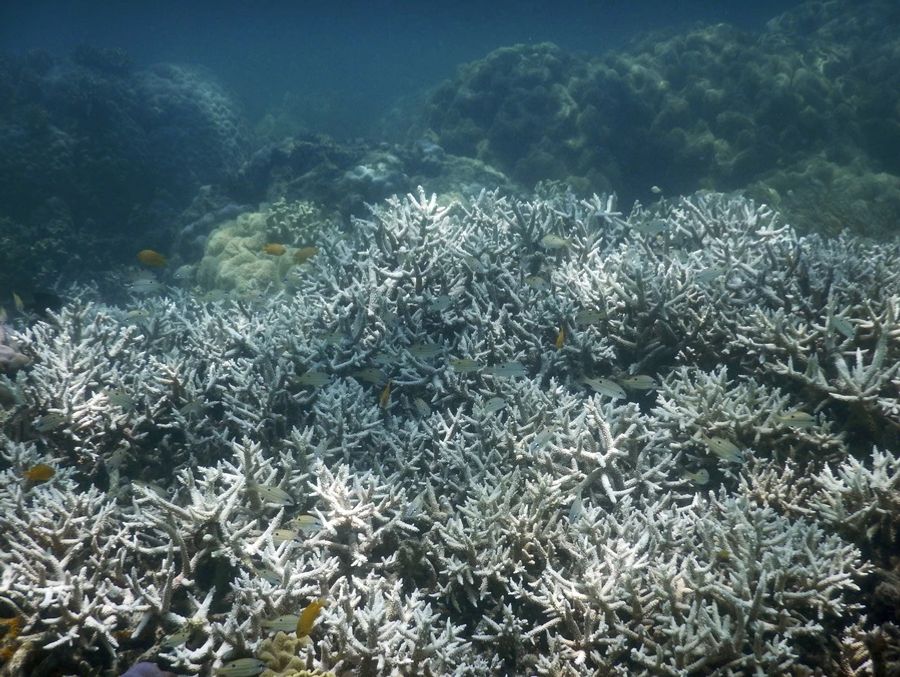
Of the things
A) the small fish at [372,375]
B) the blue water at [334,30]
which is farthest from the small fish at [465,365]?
the blue water at [334,30]

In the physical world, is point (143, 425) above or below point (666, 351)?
below

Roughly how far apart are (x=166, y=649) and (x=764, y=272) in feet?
18.2

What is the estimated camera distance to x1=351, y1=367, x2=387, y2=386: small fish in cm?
455

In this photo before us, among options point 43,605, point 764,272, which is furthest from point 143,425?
point 764,272

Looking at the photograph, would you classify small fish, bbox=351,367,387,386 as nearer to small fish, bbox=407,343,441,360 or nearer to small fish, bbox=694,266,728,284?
small fish, bbox=407,343,441,360

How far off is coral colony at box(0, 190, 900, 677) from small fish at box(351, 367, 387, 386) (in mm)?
45

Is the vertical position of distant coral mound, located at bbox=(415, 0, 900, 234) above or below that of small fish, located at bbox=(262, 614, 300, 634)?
above

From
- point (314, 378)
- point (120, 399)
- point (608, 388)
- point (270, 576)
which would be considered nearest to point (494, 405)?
point (608, 388)

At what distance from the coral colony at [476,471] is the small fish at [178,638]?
0.02m

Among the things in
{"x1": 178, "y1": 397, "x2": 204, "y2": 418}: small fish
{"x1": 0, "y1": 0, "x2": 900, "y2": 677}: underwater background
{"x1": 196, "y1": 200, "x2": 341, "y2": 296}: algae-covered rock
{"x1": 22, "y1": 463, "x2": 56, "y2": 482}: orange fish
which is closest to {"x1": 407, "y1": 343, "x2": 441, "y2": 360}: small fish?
{"x1": 0, "y1": 0, "x2": 900, "y2": 677}: underwater background

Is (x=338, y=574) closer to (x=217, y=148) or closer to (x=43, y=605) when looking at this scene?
(x=43, y=605)

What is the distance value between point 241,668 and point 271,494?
1.01 meters

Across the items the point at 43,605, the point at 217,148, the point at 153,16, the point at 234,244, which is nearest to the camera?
the point at 43,605

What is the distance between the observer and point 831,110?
1316 cm
